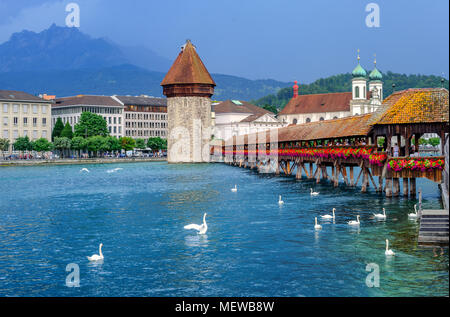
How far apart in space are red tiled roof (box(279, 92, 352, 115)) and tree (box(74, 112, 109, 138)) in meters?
50.2

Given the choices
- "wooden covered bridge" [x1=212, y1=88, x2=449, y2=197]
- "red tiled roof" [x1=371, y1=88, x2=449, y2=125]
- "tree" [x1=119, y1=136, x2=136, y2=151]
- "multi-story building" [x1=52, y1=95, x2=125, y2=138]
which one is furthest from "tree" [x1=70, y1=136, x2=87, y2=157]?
"red tiled roof" [x1=371, y1=88, x2=449, y2=125]

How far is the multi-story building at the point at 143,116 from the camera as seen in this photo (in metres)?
Answer: 148

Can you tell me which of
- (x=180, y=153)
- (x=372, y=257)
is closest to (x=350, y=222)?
(x=372, y=257)

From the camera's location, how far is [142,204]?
36.5 m

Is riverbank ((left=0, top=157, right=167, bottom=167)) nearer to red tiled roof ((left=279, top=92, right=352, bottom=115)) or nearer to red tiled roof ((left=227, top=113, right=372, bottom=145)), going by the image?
red tiled roof ((left=279, top=92, right=352, bottom=115))

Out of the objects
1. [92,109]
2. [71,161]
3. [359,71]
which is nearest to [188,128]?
[71,161]

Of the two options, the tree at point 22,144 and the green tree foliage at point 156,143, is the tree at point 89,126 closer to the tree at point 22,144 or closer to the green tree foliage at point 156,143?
the tree at point 22,144

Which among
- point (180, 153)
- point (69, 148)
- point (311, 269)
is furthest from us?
point (69, 148)

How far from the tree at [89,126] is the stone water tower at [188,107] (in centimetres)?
2769

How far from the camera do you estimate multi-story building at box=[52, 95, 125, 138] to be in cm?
13712

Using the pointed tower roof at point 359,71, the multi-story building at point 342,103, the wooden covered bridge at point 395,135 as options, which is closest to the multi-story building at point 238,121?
the multi-story building at point 342,103

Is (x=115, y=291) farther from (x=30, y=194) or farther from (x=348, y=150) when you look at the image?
(x=30, y=194)

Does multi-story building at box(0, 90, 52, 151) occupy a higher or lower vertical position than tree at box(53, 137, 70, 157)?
higher

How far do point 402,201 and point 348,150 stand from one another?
263 inches
